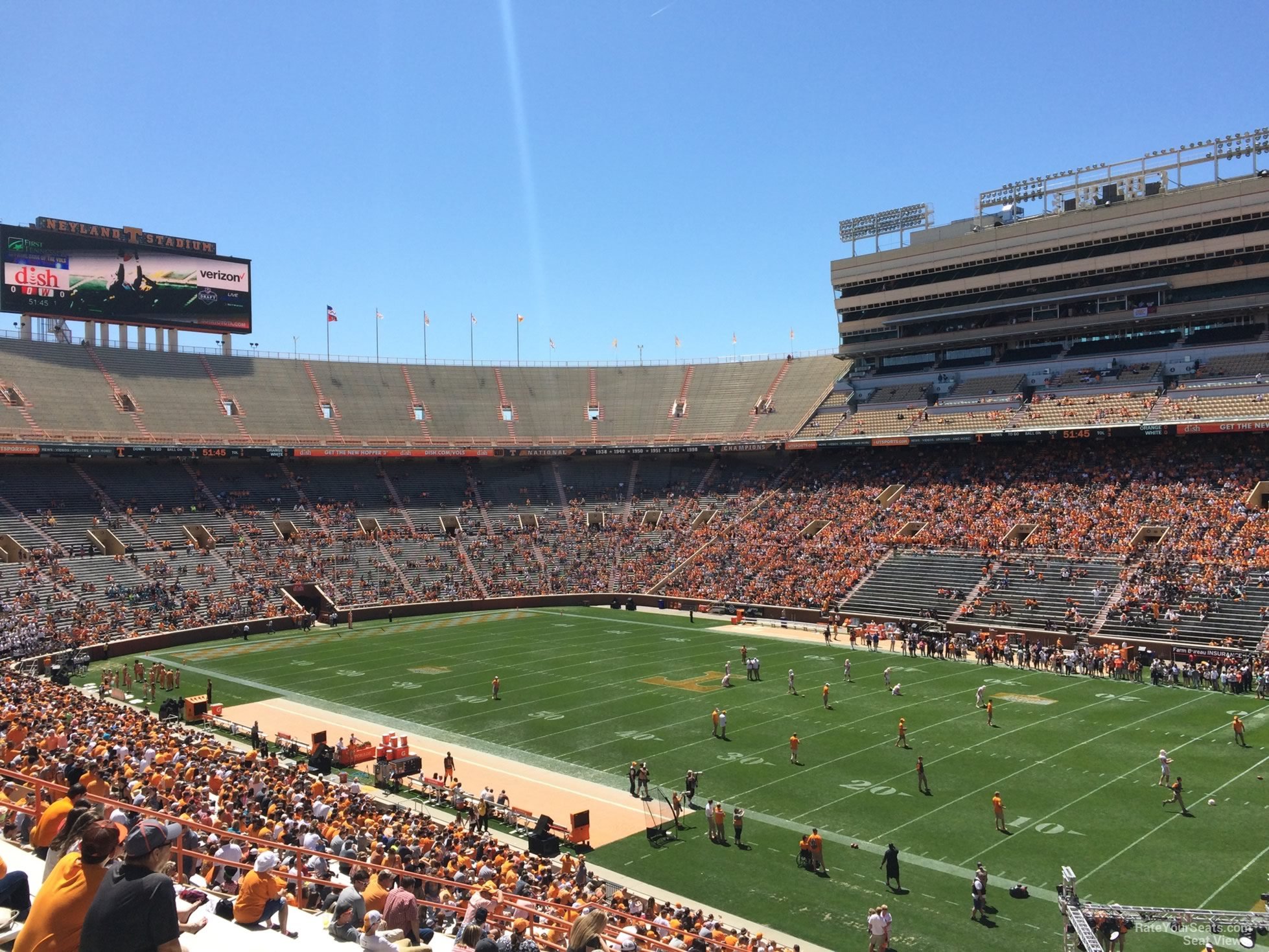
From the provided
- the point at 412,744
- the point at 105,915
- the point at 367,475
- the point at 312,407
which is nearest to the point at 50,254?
the point at 312,407

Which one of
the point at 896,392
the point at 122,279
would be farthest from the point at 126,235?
the point at 896,392

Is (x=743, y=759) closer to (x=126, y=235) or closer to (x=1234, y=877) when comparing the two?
(x=1234, y=877)

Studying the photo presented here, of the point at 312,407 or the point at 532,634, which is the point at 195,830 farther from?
the point at 312,407

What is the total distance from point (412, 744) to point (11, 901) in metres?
22.0

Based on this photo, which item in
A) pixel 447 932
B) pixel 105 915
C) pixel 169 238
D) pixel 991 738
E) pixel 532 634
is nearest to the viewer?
pixel 105 915

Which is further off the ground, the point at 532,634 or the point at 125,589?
the point at 125,589

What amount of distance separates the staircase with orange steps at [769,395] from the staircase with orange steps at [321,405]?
29.7 m

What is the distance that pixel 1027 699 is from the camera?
32.5 m

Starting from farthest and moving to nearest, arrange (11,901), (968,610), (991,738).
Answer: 1. (968,610)
2. (991,738)
3. (11,901)

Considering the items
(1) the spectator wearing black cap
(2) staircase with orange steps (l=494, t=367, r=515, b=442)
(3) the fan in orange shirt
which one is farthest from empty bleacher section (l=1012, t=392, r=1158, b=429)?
(3) the fan in orange shirt

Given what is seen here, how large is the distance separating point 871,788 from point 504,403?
58.0 m

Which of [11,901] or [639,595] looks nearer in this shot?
[11,901]

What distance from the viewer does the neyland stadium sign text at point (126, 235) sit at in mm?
61719

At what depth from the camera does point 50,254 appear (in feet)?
201
